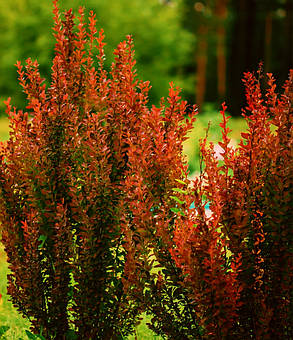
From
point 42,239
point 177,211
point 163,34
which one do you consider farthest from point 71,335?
point 163,34

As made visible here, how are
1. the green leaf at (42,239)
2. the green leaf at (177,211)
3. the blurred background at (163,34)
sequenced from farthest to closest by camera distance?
the blurred background at (163,34) → the green leaf at (42,239) → the green leaf at (177,211)

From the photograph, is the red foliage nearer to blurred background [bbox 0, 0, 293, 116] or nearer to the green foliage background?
blurred background [bbox 0, 0, 293, 116]

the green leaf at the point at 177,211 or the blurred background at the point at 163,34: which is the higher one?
the blurred background at the point at 163,34

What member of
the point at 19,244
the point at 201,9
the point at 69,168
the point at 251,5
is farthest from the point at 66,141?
the point at 201,9

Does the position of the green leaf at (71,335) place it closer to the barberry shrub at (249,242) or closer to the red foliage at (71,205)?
the red foliage at (71,205)

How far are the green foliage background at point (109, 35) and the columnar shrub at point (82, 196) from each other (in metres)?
20.4

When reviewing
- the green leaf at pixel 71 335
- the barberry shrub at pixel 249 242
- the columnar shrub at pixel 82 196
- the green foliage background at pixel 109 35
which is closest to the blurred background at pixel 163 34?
the green foliage background at pixel 109 35

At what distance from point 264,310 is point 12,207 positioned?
171 centimetres

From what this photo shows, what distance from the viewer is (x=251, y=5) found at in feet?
95.6

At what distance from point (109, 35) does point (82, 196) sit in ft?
74.2

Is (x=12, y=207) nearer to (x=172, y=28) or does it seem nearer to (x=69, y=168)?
(x=69, y=168)

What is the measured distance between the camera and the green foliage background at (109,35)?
78.9ft

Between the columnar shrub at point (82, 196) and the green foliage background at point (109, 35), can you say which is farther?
the green foliage background at point (109, 35)

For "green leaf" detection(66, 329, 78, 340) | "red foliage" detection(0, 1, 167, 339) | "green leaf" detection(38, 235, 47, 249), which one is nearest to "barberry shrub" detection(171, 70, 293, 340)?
"red foliage" detection(0, 1, 167, 339)
